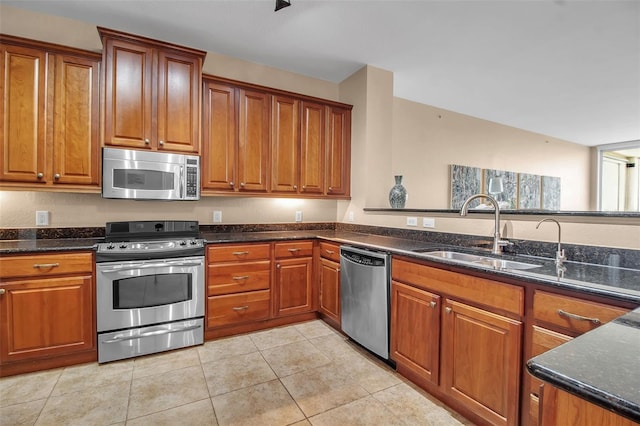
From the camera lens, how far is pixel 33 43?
233 centimetres

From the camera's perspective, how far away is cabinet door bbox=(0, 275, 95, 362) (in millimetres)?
2117

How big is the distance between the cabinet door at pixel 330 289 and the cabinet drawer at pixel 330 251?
0.05m

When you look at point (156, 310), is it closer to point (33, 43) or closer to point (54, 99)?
point (54, 99)

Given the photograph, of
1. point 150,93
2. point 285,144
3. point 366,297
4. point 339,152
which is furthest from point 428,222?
point 150,93

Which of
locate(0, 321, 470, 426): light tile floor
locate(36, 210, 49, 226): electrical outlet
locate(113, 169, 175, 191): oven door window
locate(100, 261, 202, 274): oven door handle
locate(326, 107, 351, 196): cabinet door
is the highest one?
locate(326, 107, 351, 196): cabinet door

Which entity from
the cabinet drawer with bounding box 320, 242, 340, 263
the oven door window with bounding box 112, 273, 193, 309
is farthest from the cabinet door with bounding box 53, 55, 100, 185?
the cabinet drawer with bounding box 320, 242, 340, 263

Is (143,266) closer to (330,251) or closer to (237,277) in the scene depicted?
(237,277)

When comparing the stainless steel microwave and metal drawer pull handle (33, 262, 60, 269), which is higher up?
the stainless steel microwave

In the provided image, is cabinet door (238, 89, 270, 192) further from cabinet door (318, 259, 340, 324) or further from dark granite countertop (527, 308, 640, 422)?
dark granite countertop (527, 308, 640, 422)

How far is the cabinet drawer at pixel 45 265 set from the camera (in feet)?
6.90

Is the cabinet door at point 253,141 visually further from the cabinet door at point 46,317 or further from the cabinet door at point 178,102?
the cabinet door at point 46,317

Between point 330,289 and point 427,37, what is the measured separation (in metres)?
2.56

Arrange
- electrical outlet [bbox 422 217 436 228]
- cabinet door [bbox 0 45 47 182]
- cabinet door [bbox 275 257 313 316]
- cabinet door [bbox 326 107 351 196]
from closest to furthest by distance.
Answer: cabinet door [bbox 0 45 47 182], electrical outlet [bbox 422 217 436 228], cabinet door [bbox 275 257 313 316], cabinet door [bbox 326 107 351 196]

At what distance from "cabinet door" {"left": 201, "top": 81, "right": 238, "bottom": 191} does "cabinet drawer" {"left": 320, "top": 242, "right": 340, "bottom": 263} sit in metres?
1.10
